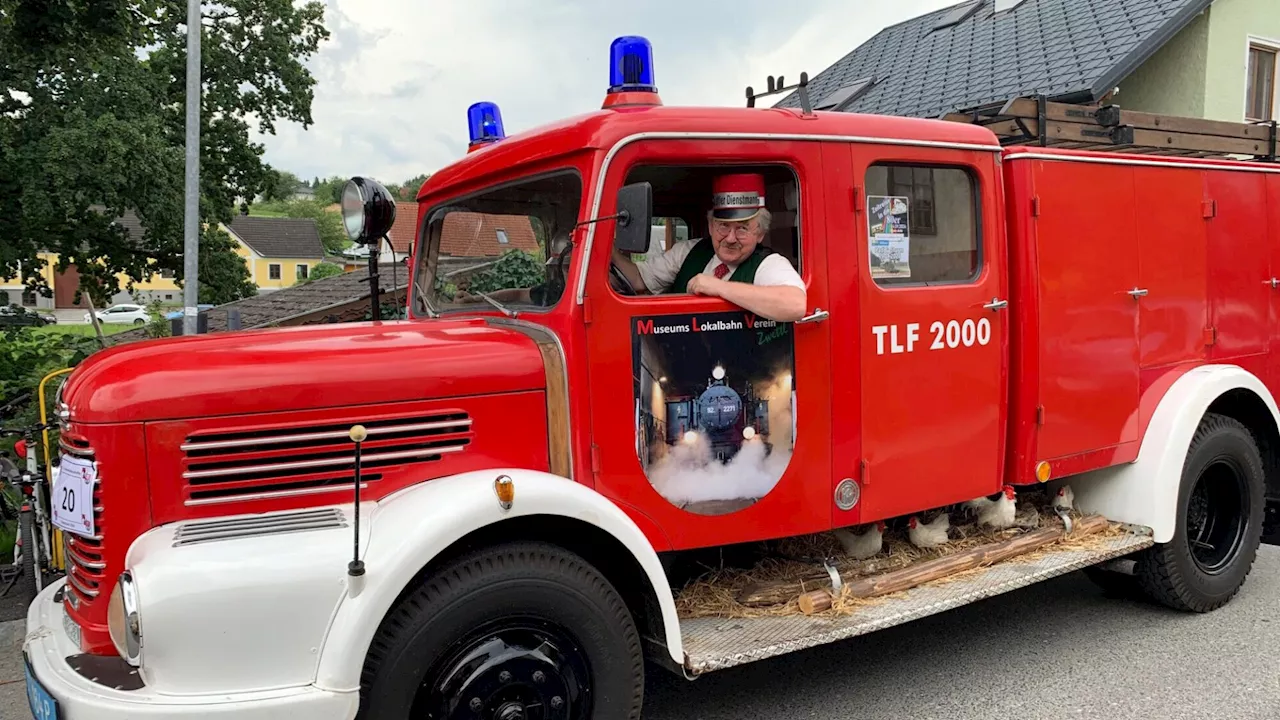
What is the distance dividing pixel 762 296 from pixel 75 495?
2.18 m

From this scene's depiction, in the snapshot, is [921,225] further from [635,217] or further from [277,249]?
[277,249]

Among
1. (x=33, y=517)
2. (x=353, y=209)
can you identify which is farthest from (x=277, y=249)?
(x=353, y=209)

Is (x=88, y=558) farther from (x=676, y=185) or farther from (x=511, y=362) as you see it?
(x=676, y=185)

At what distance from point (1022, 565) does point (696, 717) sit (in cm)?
154

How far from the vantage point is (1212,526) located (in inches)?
185

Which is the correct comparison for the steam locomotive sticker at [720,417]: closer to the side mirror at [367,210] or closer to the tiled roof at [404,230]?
the side mirror at [367,210]

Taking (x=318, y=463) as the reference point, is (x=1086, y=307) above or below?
above

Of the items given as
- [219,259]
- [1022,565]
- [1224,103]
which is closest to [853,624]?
[1022,565]

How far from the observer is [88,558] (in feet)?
8.33

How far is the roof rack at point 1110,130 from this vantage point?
416cm

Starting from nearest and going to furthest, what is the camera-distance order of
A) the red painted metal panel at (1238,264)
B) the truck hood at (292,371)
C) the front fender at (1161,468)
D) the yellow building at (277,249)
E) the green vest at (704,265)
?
the truck hood at (292,371) → the green vest at (704,265) → the front fender at (1161,468) → the red painted metal panel at (1238,264) → the yellow building at (277,249)

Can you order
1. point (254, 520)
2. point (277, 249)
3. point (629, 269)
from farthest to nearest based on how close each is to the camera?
point (277, 249), point (629, 269), point (254, 520)

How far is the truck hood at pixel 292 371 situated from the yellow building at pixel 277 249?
60675 millimetres

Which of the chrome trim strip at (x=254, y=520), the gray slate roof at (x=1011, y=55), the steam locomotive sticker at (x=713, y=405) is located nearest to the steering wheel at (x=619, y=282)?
the steam locomotive sticker at (x=713, y=405)
